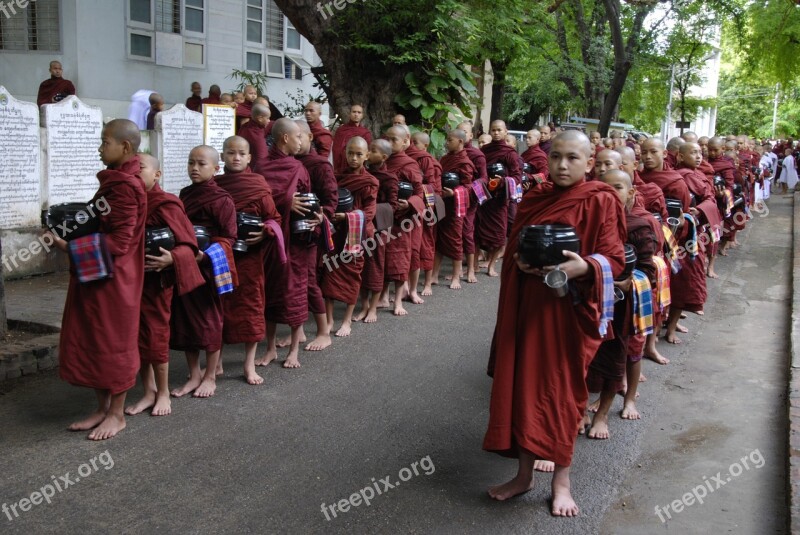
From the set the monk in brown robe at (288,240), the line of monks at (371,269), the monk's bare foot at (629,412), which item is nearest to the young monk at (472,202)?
the line of monks at (371,269)

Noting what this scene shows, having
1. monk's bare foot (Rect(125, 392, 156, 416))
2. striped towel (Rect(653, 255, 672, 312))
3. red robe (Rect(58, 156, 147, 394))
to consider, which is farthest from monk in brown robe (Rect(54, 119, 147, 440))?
striped towel (Rect(653, 255, 672, 312))

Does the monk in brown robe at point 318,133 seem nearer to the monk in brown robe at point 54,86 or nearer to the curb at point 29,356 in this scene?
the curb at point 29,356

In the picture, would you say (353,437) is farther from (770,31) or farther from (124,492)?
(770,31)

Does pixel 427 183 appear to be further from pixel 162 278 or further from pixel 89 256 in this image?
pixel 89 256

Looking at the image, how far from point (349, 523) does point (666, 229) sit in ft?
11.8

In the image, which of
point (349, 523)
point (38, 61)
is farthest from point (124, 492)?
point (38, 61)

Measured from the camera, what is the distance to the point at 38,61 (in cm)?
1314

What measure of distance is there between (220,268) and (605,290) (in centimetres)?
254

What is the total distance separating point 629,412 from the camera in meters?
5.31

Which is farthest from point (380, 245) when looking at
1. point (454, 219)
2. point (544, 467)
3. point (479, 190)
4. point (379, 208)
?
point (544, 467)

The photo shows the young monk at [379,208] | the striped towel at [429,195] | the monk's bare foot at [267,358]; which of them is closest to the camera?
the monk's bare foot at [267,358]

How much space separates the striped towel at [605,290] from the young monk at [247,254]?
2.63 metres
